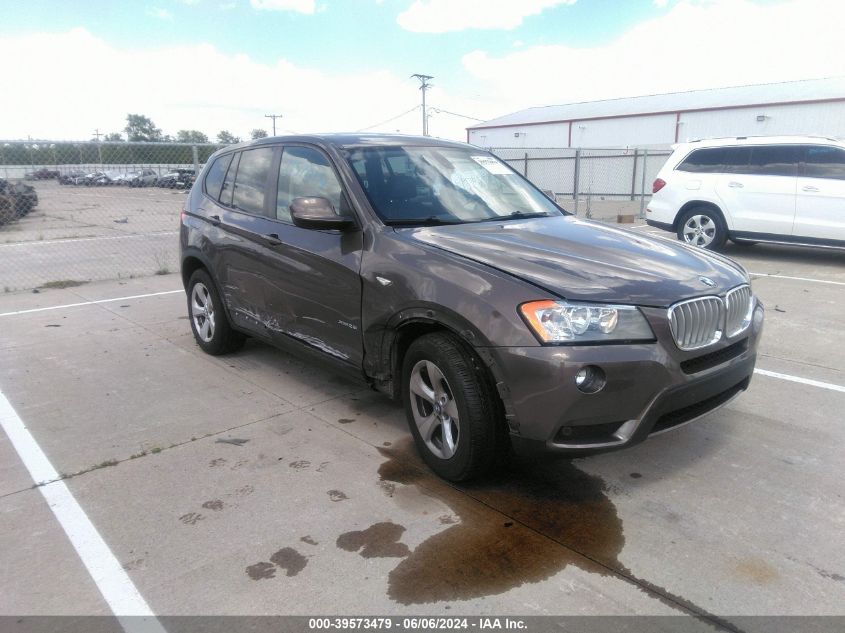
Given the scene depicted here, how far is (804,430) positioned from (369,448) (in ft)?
8.71

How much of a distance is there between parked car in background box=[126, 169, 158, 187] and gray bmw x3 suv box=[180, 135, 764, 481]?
8032 mm

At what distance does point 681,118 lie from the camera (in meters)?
34.0

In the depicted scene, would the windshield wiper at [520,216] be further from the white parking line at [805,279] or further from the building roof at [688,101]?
the building roof at [688,101]

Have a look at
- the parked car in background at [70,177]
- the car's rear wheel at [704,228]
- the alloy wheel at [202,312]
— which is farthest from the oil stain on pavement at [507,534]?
the parked car in background at [70,177]

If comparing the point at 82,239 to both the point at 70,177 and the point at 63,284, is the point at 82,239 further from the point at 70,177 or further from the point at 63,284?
the point at 63,284

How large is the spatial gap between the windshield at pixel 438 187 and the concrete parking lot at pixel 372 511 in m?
1.37

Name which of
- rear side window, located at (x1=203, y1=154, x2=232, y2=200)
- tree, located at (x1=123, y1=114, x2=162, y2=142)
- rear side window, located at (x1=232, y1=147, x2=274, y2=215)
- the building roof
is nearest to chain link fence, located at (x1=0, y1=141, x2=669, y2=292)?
rear side window, located at (x1=232, y1=147, x2=274, y2=215)

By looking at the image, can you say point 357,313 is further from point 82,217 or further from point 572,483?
point 82,217

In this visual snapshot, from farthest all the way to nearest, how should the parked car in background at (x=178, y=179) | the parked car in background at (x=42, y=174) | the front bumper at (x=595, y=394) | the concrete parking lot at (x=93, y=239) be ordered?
the parked car in background at (x=178, y=179), the concrete parking lot at (x=93, y=239), the parked car in background at (x=42, y=174), the front bumper at (x=595, y=394)

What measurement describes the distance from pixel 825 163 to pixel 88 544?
33.8 feet

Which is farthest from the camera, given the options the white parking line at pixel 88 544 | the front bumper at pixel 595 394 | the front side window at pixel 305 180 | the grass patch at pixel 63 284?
the grass patch at pixel 63 284

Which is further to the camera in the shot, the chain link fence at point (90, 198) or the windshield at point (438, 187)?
the chain link fence at point (90, 198)

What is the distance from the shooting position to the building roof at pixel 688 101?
31484 millimetres

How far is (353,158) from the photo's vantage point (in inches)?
158
